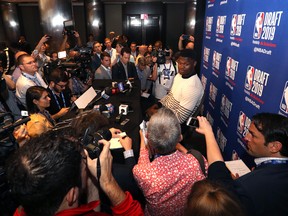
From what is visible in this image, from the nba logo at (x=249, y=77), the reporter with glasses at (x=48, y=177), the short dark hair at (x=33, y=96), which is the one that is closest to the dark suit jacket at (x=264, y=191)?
the reporter with glasses at (x=48, y=177)

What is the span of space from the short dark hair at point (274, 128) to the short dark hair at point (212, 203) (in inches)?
26.4

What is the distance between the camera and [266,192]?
3.67 ft

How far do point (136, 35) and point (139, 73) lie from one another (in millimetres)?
7533

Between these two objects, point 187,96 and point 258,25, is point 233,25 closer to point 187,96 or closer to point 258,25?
point 258,25

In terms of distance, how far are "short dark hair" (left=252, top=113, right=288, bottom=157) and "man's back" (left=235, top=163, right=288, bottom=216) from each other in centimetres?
18

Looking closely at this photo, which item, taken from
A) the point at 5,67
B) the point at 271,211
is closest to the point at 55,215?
the point at 271,211

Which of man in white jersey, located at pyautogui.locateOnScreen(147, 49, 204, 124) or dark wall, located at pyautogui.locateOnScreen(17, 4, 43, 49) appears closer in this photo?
man in white jersey, located at pyautogui.locateOnScreen(147, 49, 204, 124)

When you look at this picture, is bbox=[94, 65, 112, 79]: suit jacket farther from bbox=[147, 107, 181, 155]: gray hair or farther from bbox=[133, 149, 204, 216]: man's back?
bbox=[133, 149, 204, 216]: man's back

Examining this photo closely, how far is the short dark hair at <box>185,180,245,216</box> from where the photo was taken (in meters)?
0.77

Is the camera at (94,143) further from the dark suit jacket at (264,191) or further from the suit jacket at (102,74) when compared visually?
the suit jacket at (102,74)

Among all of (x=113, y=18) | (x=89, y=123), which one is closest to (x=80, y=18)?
(x=113, y=18)

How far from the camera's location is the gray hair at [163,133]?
1.24 m

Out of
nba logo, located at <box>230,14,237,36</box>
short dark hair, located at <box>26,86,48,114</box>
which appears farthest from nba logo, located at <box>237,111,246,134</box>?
short dark hair, located at <box>26,86,48,114</box>

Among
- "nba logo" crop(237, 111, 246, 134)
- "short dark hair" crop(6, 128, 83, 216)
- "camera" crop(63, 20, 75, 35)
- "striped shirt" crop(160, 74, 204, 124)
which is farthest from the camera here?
"camera" crop(63, 20, 75, 35)
